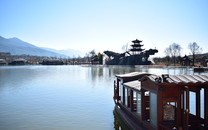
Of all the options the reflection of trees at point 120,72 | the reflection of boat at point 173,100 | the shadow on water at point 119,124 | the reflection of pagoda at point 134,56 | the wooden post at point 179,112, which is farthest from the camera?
the reflection of pagoda at point 134,56

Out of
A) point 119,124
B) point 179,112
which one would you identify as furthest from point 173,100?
point 119,124

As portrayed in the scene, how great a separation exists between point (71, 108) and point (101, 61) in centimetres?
10405

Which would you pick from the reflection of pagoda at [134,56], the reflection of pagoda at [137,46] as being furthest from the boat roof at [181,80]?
the reflection of pagoda at [137,46]

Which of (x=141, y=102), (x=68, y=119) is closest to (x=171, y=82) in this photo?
(x=141, y=102)

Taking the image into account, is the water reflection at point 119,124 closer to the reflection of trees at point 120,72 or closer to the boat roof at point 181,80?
the boat roof at point 181,80

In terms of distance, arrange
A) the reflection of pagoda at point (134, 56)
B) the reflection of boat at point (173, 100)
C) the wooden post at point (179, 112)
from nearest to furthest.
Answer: the reflection of boat at point (173, 100) → the wooden post at point (179, 112) → the reflection of pagoda at point (134, 56)

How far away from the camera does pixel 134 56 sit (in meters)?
99.2

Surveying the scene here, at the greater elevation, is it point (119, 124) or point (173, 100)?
point (173, 100)

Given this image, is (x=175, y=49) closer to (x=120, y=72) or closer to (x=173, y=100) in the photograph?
(x=120, y=72)

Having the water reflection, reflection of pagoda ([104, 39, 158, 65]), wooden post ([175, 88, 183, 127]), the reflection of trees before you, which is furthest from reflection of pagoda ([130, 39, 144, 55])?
wooden post ([175, 88, 183, 127])

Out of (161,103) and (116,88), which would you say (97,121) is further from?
(161,103)

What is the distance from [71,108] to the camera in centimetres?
2084

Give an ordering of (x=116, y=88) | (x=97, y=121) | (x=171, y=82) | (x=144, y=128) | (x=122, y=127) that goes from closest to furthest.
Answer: (x=171, y=82), (x=144, y=128), (x=122, y=127), (x=97, y=121), (x=116, y=88)

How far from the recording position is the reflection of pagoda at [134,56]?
98125 mm
